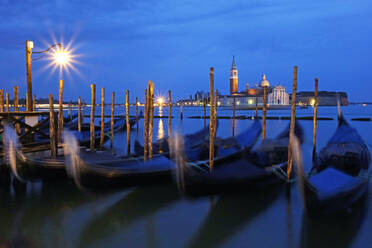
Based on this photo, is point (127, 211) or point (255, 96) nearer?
point (127, 211)

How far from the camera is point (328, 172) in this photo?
4016mm

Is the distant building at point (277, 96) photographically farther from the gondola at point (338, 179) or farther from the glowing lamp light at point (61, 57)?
the glowing lamp light at point (61, 57)

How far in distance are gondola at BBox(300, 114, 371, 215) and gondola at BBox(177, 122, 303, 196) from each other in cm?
63

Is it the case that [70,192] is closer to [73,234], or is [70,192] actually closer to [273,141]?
[73,234]

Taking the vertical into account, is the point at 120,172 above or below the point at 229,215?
above

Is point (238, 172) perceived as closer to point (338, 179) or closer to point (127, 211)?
point (338, 179)

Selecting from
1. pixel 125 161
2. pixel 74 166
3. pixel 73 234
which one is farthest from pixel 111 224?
pixel 125 161

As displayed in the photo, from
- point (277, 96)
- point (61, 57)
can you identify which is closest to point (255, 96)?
point (277, 96)

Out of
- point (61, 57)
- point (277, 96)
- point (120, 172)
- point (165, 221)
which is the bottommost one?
point (165, 221)

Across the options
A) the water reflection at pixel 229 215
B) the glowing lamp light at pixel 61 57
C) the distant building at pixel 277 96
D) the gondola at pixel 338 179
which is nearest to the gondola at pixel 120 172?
the water reflection at pixel 229 215

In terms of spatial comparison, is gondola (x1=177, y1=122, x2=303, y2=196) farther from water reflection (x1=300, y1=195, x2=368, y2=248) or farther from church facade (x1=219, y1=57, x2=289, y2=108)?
church facade (x1=219, y1=57, x2=289, y2=108)

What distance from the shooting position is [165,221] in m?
3.69

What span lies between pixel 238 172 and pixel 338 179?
4.15 feet

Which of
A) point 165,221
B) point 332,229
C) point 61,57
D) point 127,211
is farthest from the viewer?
point 61,57
